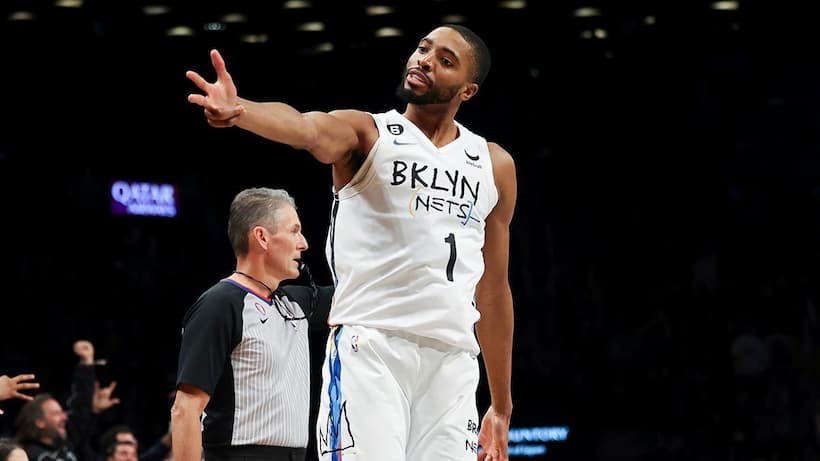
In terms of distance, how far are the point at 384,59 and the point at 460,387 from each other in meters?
9.34

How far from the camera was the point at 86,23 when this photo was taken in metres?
10.8

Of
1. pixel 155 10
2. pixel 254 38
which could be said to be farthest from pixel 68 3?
pixel 254 38

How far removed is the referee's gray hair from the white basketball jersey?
80 cm

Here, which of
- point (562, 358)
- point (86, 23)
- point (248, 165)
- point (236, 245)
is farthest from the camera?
point (248, 165)

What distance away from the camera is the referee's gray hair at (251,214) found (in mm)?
3830

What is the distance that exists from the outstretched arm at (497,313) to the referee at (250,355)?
74 cm

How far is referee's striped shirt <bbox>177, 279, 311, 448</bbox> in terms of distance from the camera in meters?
3.53

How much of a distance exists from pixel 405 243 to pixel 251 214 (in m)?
1.04

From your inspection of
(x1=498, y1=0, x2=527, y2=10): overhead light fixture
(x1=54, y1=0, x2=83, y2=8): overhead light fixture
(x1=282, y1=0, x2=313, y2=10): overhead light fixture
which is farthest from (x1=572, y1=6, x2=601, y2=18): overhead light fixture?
(x1=54, y1=0, x2=83, y2=8): overhead light fixture

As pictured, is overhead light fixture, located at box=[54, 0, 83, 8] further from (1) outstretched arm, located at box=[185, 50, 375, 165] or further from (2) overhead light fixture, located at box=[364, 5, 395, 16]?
(1) outstretched arm, located at box=[185, 50, 375, 165]

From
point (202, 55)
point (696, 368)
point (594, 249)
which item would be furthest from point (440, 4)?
point (696, 368)

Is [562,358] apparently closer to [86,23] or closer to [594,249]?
[594,249]

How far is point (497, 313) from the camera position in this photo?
3.34m

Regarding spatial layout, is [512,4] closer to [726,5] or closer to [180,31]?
[726,5]
